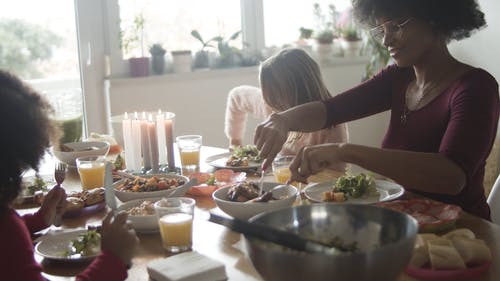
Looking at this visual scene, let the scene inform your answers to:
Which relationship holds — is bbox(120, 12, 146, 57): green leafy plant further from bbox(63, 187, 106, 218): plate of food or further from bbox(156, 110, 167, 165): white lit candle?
bbox(63, 187, 106, 218): plate of food

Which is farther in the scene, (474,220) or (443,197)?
(443,197)

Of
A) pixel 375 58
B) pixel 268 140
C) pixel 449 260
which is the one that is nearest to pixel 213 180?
pixel 268 140

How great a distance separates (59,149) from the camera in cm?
236

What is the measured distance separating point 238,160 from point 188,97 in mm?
1574

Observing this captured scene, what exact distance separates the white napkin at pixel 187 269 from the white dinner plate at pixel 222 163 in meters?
0.96

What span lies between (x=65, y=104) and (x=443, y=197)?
101 inches

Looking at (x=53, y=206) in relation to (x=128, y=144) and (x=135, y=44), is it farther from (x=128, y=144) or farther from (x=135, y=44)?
(x=135, y=44)

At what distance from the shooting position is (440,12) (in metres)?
1.78

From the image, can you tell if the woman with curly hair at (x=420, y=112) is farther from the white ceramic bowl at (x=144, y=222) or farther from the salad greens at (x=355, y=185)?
the white ceramic bowl at (x=144, y=222)

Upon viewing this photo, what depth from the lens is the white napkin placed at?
1147mm

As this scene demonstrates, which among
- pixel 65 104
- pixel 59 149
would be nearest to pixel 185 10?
pixel 65 104

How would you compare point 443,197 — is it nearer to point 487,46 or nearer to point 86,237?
point 86,237

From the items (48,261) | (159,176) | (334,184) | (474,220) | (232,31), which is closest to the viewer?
(48,261)

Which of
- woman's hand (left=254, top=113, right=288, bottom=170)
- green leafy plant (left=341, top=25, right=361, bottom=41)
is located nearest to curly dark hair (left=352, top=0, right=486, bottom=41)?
woman's hand (left=254, top=113, right=288, bottom=170)
